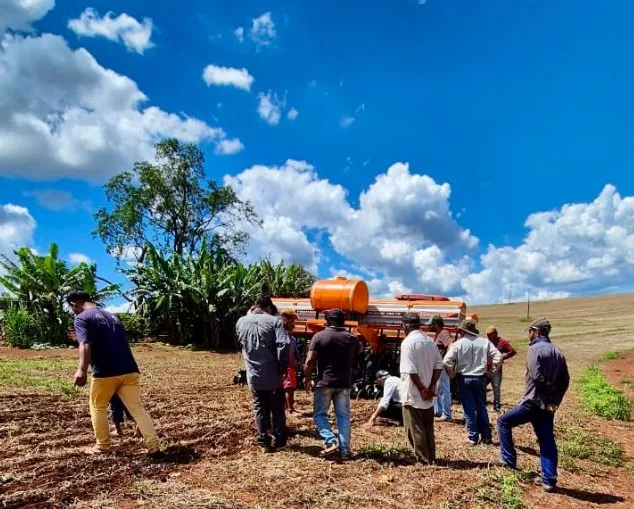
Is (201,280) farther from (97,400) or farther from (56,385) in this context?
(97,400)

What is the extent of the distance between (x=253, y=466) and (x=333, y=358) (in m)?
1.53

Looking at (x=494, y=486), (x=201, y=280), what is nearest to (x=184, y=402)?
(x=494, y=486)

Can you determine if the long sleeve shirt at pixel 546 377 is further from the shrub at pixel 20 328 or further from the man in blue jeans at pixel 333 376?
the shrub at pixel 20 328

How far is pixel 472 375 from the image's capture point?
7398 millimetres

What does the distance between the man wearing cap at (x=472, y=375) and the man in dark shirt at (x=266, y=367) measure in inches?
100

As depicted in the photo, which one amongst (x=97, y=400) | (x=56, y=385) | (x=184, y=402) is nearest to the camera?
(x=97, y=400)

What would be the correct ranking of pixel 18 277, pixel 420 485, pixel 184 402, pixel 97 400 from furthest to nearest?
pixel 18 277 → pixel 184 402 → pixel 97 400 → pixel 420 485

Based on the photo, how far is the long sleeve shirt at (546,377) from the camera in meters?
5.70

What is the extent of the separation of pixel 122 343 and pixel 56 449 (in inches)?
62.1

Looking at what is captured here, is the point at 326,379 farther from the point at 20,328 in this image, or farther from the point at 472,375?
the point at 20,328

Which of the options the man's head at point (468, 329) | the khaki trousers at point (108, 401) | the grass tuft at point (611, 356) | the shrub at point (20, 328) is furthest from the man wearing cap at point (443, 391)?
the shrub at point (20, 328)

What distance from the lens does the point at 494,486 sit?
221 inches

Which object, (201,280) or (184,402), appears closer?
(184,402)

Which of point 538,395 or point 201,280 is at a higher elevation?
point 201,280
